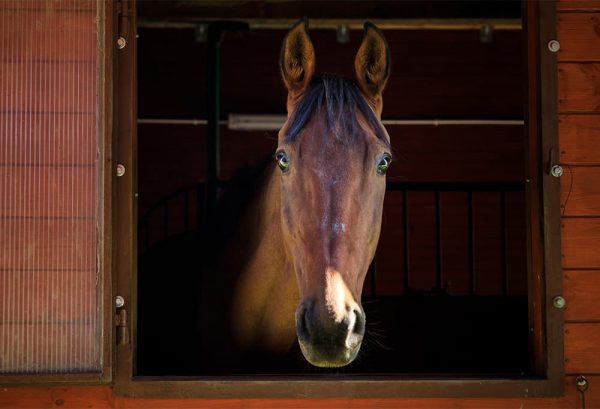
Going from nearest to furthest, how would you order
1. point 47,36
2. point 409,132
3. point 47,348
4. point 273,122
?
point 47,348 → point 47,36 → point 273,122 → point 409,132

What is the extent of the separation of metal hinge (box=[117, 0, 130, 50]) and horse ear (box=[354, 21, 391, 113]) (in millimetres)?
957

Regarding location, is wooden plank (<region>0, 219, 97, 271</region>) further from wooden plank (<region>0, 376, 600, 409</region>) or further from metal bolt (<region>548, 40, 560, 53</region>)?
metal bolt (<region>548, 40, 560, 53</region>)

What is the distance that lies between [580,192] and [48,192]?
2.14m

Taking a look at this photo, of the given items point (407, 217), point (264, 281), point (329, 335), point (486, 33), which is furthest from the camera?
A: point (486, 33)

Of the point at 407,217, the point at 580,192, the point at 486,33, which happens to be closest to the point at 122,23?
the point at 580,192

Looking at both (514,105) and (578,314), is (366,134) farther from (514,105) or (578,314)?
(514,105)

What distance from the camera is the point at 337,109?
3311mm

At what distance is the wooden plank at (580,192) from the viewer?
341 cm

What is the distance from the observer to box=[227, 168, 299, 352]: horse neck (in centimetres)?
374

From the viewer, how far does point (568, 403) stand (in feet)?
11.1

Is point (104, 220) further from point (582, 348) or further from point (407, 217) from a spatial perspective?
point (407, 217)

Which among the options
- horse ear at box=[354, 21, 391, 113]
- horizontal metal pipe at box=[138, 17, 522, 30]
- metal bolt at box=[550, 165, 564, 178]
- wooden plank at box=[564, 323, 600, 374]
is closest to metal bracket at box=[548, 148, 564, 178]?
metal bolt at box=[550, 165, 564, 178]

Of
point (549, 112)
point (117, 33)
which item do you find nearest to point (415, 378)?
point (549, 112)

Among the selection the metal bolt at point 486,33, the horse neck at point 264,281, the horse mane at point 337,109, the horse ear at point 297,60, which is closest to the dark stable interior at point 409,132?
the metal bolt at point 486,33
